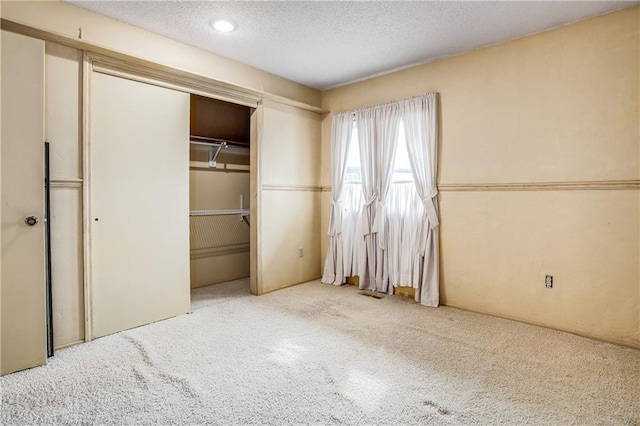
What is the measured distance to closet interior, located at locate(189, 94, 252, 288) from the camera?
13.6 feet

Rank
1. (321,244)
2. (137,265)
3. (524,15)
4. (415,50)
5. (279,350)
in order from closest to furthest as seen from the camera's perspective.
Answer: (279,350)
(524,15)
(137,265)
(415,50)
(321,244)

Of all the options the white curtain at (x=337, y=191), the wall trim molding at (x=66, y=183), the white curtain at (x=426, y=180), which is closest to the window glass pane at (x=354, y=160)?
the white curtain at (x=337, y=191)

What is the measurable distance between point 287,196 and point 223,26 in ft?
6.20

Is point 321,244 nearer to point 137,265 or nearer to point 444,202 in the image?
point 444,202

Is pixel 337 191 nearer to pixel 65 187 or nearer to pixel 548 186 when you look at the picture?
pixel 548 186

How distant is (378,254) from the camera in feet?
12.9

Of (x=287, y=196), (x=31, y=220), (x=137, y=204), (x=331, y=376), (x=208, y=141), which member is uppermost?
(x=208, y=141)

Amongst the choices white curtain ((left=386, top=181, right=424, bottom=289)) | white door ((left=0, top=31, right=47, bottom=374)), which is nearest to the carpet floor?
white door ((left=0, top=31, right=47, bottom=374))

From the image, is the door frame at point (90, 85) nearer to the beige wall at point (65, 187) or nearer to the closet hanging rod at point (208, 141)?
the beige wall at point (65, 187)

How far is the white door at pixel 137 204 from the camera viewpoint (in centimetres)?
264

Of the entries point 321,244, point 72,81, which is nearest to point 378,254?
point 321,244

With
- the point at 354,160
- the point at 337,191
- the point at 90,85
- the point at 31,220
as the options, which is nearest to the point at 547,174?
the point at 354,160

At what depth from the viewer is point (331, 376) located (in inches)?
82.8

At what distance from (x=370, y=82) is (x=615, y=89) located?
7.40 ft
